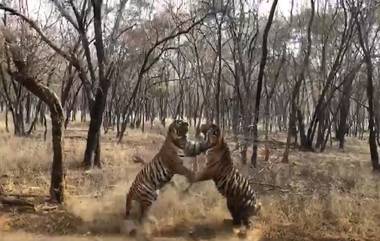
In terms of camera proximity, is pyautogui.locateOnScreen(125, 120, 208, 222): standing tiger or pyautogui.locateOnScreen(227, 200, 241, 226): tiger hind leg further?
pyautogui.locateOnScreen(227, 200, 241, 226): tiger hind leg

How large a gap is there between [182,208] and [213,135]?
1849 mm

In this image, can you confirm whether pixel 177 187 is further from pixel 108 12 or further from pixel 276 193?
pixel 108 12

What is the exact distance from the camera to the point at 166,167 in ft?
28.3

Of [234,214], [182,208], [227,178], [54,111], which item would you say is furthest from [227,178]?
[54,111]

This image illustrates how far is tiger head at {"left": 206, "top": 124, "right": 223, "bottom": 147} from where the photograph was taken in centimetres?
854

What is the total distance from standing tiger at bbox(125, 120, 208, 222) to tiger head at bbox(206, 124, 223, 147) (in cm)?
11

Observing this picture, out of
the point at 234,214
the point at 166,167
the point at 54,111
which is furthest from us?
the point at 54,111

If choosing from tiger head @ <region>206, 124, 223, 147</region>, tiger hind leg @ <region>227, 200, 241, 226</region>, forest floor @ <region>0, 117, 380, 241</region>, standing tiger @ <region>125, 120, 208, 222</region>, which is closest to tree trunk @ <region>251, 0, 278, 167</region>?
forest floor @ <region>0, 117, 380, 241</region>

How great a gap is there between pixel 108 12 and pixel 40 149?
9.93 m

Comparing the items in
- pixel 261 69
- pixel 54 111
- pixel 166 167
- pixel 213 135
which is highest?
pixel 261 69

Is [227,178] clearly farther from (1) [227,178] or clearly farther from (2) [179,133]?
(2) [179,133]

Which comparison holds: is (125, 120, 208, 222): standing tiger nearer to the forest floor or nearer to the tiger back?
the tiger back

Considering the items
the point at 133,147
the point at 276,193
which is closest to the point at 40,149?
the point at 133,147

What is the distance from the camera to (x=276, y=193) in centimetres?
1190
